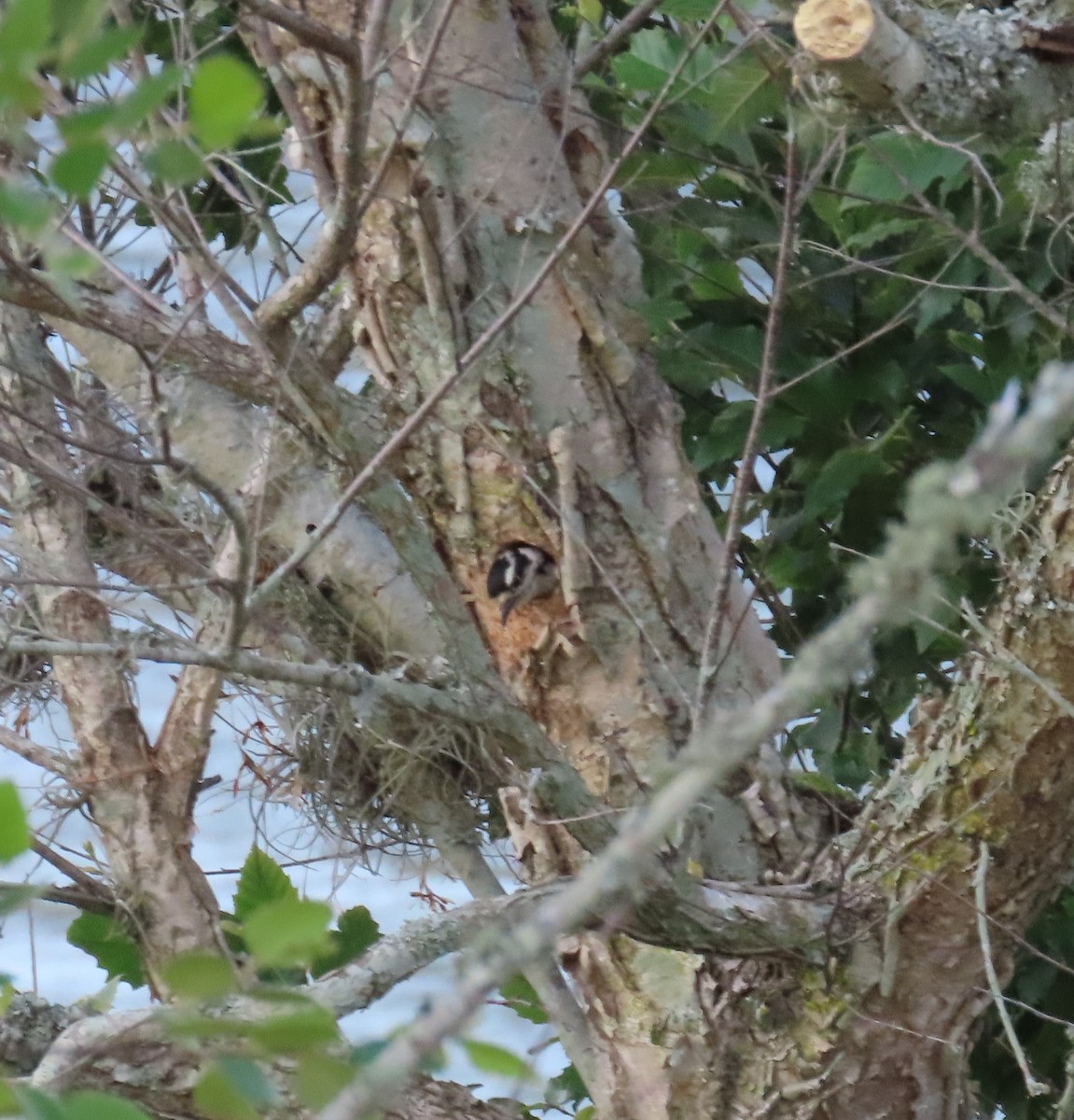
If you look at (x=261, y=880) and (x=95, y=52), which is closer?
(x=95, y=52)

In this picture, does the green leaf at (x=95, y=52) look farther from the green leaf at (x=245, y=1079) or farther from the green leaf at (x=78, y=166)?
the green leaf at (x=245, y=1079)

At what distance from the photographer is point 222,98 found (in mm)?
295

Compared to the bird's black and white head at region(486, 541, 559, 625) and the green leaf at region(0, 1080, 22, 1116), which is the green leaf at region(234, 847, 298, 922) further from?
the green leaf at region(0, 1080, 22, 1116)

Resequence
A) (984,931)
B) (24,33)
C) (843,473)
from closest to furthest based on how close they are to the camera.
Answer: (24,33) → (984,931) → (843,473)

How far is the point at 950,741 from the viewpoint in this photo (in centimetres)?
109

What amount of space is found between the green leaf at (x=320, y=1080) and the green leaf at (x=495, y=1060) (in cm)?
3

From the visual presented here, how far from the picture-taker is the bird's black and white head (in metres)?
1.29

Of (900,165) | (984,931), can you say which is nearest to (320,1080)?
(984,931)

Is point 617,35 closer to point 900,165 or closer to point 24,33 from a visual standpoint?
point 900,165

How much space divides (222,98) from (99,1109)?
219mm

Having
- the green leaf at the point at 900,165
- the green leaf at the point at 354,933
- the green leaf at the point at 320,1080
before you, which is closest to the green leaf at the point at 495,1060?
the green leaf at the point at 320,1080

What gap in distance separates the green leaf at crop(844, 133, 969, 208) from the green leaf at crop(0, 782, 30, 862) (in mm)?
953

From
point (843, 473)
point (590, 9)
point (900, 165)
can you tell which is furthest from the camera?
point (843, 473)

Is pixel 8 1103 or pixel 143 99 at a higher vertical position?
pixel 143 99
